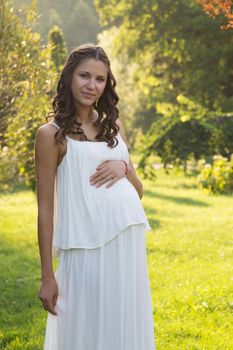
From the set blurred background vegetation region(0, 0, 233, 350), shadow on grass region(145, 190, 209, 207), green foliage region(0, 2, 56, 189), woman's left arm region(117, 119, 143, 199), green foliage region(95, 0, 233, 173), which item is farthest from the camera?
green foliage region(95, 0, 233, 173)

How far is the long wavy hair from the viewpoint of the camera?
2674 millimetres

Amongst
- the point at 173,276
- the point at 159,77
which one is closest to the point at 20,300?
the point at 173,276

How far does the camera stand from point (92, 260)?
2611 mm

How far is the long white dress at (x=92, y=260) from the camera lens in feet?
8.53

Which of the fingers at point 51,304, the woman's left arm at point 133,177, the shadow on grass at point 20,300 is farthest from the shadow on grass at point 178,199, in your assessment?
the fingers at point 51,304

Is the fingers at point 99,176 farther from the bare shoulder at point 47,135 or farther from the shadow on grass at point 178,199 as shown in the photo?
the shadow on grass at point 178,199

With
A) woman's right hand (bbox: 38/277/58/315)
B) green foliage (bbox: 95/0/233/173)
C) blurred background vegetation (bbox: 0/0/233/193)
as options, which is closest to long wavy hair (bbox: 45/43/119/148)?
woman's right hand (bbox: 38/277/58/315)

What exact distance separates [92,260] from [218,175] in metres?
10.7

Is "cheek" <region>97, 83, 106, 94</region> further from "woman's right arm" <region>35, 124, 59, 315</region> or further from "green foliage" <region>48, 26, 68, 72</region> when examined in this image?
"green foliage" <region>48, 26, 68, 72</region>

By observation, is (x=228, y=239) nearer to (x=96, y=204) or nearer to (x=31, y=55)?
(x=31, y=55)

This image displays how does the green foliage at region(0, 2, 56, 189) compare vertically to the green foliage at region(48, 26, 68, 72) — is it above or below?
below

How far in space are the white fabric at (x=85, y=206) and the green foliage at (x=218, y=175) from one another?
404 inches

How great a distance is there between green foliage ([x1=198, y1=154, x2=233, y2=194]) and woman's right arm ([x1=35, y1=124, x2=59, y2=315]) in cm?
1039

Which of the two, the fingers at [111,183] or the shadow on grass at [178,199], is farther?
the shadow on grass at [178,199]
